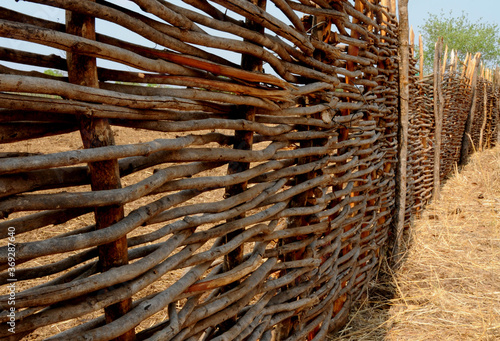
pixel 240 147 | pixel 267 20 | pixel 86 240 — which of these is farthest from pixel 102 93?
pixel 267 20

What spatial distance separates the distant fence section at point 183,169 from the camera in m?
0.95

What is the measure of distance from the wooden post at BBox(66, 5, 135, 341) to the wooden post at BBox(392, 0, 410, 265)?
125 inches

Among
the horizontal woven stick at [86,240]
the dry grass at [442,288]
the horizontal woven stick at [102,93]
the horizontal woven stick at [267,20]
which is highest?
the horizontal woven stick at [267,20]

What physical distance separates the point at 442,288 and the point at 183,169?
2.85 m

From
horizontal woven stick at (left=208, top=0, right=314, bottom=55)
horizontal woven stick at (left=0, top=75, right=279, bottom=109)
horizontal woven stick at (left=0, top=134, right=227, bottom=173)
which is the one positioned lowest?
horizontal woven stick at (left=0, top=134, right=227, bottom=173)

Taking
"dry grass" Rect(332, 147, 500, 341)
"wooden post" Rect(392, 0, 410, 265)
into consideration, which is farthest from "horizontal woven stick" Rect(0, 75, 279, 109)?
"wooden post" Rect(392, 0, 410, 265)

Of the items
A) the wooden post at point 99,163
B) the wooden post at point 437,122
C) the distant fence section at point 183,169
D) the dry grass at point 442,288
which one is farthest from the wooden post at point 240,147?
the wooden post at point 437,122

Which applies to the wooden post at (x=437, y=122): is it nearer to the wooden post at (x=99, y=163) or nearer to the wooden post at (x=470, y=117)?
the wooden post at (x=470, y=117)

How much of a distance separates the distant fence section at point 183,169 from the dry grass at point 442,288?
0.39m

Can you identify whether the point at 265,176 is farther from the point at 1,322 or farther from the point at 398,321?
the point at 398,321

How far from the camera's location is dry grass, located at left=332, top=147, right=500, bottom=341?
264cm

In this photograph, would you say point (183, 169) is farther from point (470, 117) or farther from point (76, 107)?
point (470, 117)

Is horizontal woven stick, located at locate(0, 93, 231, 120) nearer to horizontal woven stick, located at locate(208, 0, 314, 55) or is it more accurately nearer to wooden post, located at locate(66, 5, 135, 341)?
wooden post, located at locate(66, 5, 135, 341)

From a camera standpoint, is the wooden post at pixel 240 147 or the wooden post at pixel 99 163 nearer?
the wooden post at pixel 99 163
